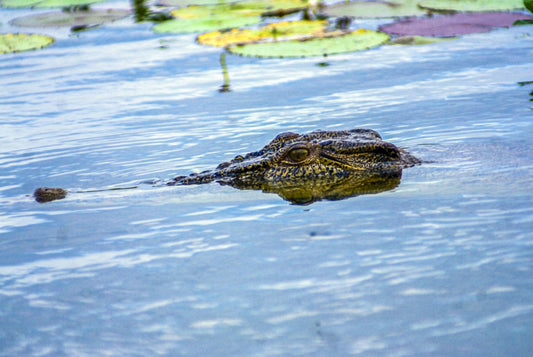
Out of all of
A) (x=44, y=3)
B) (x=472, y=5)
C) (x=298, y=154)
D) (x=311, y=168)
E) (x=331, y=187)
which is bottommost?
(x=331, y=187)

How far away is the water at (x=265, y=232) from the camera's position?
3.54m

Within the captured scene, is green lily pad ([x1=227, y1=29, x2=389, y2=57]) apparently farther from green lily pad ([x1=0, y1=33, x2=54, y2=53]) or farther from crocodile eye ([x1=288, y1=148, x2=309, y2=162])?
crocodile eye ([x1=288, y1=148, x2=309, y2=162])

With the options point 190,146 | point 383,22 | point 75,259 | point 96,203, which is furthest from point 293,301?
point 383,22

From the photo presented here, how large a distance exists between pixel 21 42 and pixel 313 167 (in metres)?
8.75

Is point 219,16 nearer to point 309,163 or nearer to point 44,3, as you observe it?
point 44,3

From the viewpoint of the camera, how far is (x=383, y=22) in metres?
12.5

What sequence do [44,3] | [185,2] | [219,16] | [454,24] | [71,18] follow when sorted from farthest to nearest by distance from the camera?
[44,3] < [185,2] < [71,18] < [219,16] < [454,24]

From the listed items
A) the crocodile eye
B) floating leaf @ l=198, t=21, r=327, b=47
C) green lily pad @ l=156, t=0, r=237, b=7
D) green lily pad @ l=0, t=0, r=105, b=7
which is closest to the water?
the crocodile eye

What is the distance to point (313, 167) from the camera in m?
5.73

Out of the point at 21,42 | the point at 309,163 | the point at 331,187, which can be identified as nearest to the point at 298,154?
the point at 309,163

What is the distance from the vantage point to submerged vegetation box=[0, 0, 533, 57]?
426 inches

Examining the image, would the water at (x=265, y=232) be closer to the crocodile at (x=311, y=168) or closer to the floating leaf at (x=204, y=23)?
the crocodile at (x=311, y=168)

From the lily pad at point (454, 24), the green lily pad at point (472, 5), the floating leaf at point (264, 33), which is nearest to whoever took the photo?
the lily pad at point (454, 24)

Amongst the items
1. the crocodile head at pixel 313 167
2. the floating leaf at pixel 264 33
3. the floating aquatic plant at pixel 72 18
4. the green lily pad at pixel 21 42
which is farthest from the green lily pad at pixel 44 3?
the crocodile head at pixel 313 167
